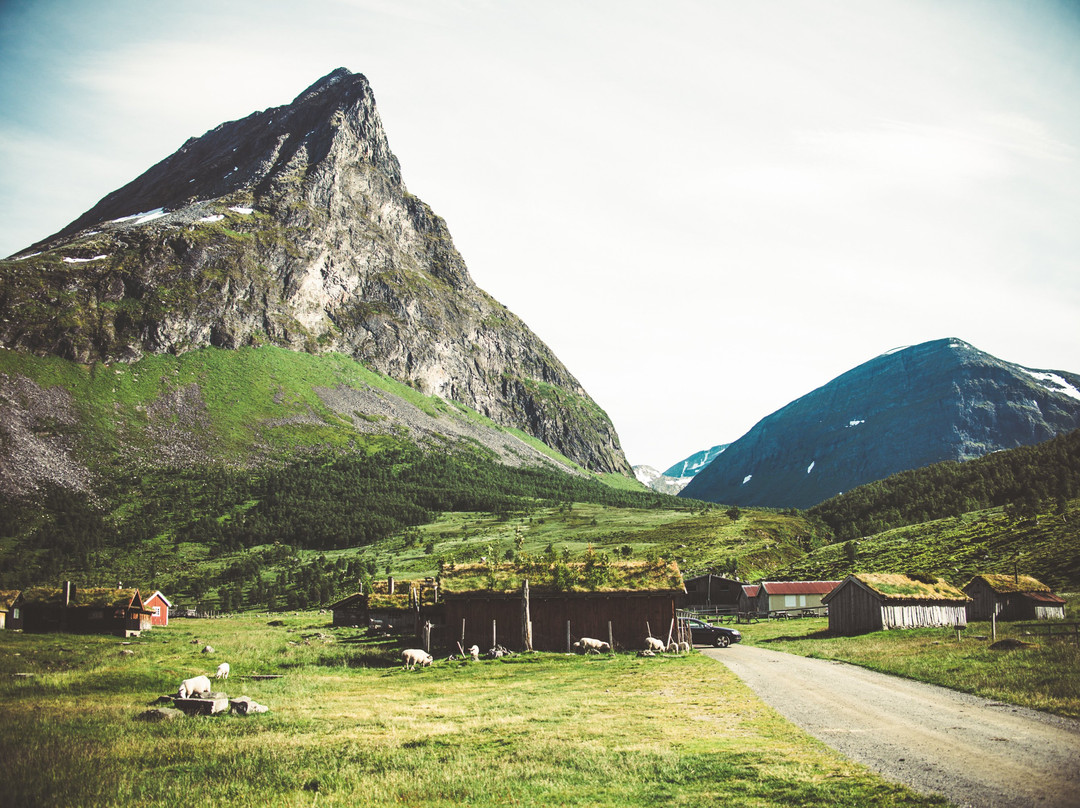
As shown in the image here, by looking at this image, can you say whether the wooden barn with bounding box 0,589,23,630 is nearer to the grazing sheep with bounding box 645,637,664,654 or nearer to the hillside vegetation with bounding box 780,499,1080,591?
the grazing sheep with bounding box 645,637,664,654

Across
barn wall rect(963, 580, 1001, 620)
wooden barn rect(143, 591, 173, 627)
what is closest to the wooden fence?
barn wall rect(963, 580, 1001, 620)

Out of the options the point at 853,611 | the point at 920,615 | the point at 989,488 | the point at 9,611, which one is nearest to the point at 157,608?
the point at 9,611

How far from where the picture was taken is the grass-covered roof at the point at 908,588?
5512 cm

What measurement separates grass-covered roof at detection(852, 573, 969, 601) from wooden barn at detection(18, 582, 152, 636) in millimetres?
71590

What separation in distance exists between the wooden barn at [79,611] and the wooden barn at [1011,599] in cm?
8351

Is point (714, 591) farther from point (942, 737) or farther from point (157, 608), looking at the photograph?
point (942, 737)

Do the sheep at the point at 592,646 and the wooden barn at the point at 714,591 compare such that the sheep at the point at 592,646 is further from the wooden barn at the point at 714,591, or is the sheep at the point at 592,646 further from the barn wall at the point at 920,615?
the wooden barn at the point at 714,591

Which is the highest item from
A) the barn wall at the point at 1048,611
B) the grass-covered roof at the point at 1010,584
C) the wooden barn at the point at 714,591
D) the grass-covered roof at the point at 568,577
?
the grass-covered roof at the point at 568,577

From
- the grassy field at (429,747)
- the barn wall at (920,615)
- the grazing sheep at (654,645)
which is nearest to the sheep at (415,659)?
the grassy field at (429,747)

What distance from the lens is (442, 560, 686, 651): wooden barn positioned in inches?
1724

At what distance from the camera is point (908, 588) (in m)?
57.1

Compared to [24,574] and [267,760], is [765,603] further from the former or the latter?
[24,574]

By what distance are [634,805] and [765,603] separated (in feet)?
294

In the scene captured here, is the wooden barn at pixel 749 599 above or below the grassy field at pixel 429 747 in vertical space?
below
